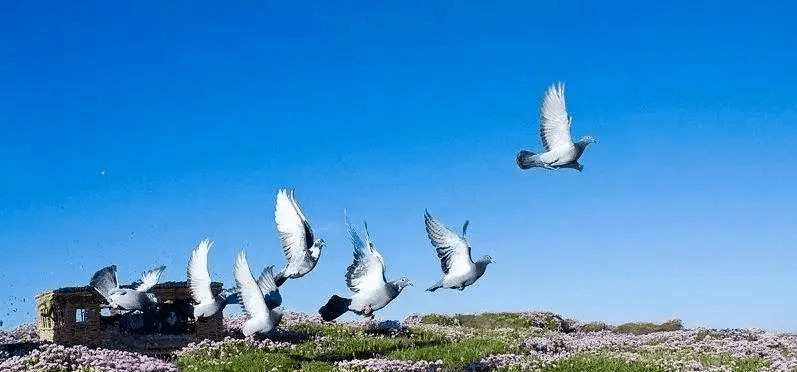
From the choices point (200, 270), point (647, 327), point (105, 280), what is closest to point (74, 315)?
point (105, 280)

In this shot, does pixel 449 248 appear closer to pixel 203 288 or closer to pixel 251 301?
pixel 251 301

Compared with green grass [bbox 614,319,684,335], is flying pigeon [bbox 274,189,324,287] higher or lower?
higher

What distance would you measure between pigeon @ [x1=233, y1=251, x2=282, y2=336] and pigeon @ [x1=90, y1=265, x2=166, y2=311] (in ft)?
24.5

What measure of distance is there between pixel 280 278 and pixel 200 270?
424cm

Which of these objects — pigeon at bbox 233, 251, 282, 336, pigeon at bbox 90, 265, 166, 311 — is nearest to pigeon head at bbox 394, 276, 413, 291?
pigeon at bbox 233, 251, 282, 336

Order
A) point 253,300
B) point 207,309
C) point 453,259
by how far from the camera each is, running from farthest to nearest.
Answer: point 207,309 → point 253,300 → point 453,259

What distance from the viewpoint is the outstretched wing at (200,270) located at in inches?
976

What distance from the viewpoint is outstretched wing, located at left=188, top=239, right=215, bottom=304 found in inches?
976

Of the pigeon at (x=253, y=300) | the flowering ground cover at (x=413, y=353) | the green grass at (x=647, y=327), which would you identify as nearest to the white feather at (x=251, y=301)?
the pigeon at (x=253, y=300)

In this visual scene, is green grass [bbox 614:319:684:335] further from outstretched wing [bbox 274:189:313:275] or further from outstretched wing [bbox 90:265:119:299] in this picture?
outstretched wing [bbox 274:189:313:275]

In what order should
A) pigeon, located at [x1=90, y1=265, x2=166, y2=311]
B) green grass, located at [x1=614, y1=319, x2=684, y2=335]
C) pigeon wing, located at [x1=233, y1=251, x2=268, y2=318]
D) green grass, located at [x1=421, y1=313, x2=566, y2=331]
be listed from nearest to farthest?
pigeon wing, located at [x1=233, y1=251, x2=268, y2=318] → pigeon, located at [x1=90, y1=265, x2=166, y2=311] → green grass, located at [x1=614, y1=319, x2=684, y2=335] → green grass, located at [x1=421, y1=313, x2=566, y2=331]

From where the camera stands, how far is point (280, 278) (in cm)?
2184

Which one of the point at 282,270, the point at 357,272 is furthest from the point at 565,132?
the point at 282,270

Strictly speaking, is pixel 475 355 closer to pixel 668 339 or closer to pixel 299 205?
pixel 299 205
